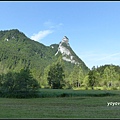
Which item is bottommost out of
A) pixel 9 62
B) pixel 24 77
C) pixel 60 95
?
pixel 60 95

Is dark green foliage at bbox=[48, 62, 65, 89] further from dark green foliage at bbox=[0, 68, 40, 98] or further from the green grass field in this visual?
the green grass field

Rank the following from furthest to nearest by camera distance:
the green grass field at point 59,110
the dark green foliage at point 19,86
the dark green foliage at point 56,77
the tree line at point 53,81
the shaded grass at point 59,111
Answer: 1. the dark green foliage at point 56,77
2. the tree line at point 53,81
3. the dark green foliage at point 19,86
4. the green grass field at point 59,110
5. the shaded grass at point 59,111

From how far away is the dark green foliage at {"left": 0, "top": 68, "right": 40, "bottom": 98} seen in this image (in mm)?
50719

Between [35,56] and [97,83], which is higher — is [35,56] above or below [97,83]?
above

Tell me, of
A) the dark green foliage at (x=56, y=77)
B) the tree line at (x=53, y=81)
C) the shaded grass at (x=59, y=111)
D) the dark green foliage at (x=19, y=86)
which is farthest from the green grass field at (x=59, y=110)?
the dark green foliage at (x=56, y=77)

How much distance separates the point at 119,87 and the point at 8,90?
152 ft

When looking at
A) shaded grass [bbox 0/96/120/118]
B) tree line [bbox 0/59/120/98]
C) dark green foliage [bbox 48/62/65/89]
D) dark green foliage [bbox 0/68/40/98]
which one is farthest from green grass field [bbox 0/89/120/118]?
dark green foliage [bbox 48/62/65/89]

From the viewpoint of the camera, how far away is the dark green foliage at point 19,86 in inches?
1997

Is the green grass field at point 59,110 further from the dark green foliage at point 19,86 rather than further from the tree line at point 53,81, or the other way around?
the tree line at point 53,81

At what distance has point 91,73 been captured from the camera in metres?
84.0

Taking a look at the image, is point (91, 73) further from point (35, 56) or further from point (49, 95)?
point (35, 56)

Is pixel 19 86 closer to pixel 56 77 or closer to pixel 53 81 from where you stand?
pixel 56 77

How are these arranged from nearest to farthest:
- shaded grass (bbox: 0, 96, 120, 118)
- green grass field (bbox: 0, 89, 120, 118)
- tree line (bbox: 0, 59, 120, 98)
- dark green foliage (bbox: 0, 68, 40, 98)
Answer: shaded grass (bbox: 0, 96, 120, 118)
green grass field (bbox: 0, 89, 120, 118)
dark green foliage (bbox: 0, 68, 40, 98)
tree line (bbox: 0, 59, 120, 98)

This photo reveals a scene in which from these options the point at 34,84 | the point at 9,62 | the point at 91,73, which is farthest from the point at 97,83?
the point at 9,62
